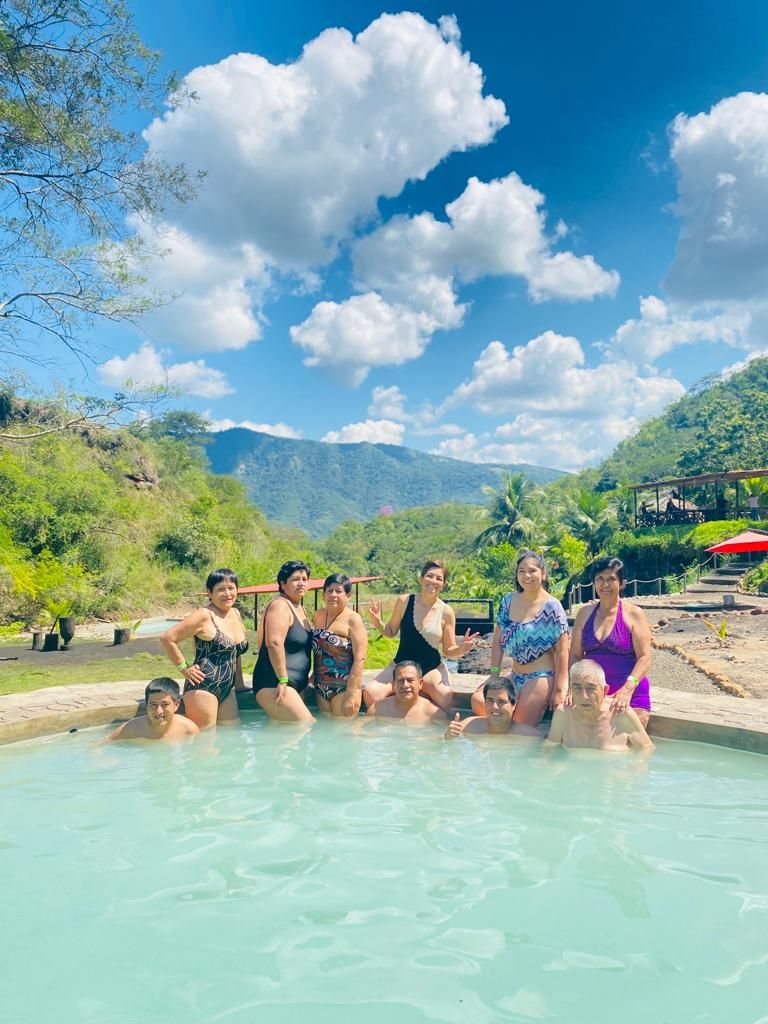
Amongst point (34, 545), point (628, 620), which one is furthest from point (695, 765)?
point (34, 545)

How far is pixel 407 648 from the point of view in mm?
5492

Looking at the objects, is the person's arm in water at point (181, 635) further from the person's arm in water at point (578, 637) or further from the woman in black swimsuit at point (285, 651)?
the person's arm in water at point (578, 637)

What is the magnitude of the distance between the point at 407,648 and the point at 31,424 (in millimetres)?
9911

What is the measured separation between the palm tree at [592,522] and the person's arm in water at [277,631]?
32136mm

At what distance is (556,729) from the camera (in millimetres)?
4746

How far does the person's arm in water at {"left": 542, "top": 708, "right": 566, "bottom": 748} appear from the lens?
4.71m

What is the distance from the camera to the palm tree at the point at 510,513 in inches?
1488

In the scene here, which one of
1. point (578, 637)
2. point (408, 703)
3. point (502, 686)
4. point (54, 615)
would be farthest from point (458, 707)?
point (54, 615)

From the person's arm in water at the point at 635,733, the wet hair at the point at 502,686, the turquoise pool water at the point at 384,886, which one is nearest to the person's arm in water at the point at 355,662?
the turquoise pool water at the point at 384,886

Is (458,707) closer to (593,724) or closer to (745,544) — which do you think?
(593,724)

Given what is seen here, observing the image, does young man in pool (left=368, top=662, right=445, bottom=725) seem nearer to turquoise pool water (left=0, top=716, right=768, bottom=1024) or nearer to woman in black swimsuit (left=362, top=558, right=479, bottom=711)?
woman in black swimsuit (left=362, top=558, right=479, bottom=711)

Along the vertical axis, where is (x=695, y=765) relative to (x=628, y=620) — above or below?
below

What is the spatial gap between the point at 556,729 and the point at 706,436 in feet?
177

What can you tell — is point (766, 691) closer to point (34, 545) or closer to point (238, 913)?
point (238, 913)
